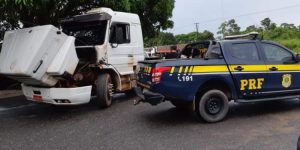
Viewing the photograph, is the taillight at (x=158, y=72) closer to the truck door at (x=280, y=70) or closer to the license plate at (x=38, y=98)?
the truck door at (x=280, y=70)

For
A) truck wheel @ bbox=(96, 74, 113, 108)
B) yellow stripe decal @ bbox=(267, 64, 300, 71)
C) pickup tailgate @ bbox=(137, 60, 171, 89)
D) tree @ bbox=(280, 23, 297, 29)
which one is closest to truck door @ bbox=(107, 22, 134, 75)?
truck wheel @ bbox=(96, 74, 113, 108)

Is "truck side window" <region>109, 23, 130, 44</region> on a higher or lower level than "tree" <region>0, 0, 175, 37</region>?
lower

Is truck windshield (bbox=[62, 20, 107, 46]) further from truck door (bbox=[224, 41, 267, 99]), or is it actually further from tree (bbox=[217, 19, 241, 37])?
tree (bbox=[217, 19, 241, 37])

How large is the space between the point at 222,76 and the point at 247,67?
64cm

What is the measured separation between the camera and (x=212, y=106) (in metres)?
8.14

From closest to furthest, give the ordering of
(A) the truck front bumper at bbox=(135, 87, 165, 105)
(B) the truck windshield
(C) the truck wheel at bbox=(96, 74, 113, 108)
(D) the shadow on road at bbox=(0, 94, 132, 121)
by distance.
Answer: (A) the truck front bumper at bbox=(135, 87, 165, 105) < (D) the shadow on road at bbox=(0, 94, 132, 121) < (C) the truck wheel at bbox=(96, 74, 113, 108) < (B) the truck windshield

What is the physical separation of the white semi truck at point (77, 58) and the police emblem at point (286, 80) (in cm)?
419

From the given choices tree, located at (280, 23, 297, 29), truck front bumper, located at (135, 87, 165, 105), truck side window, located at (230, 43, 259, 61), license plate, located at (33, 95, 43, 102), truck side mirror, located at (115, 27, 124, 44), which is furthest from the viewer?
tree, located at (280, 23, 297, 29)

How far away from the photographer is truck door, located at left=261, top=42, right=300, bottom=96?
8.66 m

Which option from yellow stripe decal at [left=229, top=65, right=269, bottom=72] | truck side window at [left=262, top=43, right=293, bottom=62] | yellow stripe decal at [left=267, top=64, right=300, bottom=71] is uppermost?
truck side window at [left=262, top=43, right=293, bottom=62]

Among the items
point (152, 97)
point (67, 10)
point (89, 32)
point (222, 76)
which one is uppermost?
point (67, 10)

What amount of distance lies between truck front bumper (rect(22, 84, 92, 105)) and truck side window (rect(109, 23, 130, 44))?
5.98 ft

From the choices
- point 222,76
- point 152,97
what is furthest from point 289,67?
point 152,97

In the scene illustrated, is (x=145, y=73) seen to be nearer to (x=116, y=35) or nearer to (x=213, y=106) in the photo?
(x=213, y=106)
